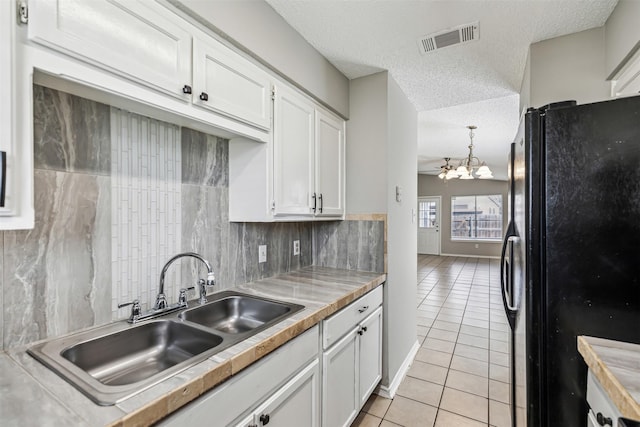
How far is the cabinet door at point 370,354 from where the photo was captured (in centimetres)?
191

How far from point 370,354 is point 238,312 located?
0.97 m

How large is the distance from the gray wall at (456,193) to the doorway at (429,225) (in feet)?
0.46

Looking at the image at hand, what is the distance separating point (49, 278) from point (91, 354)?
31 cm

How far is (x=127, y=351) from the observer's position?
1183 mm

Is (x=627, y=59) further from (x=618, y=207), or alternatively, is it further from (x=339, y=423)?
(x=339, y=423)

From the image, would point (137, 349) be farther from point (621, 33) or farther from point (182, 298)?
point (621, 33)

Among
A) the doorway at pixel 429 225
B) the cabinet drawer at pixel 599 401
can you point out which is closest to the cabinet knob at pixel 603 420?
the cabinet drawer at pixel 599 401

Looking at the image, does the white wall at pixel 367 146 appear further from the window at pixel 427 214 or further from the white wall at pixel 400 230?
the window at pixel 427 214

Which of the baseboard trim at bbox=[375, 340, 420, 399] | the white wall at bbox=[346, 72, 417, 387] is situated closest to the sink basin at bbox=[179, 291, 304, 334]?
the white wall at bbox=[346, 72, 417, 387]

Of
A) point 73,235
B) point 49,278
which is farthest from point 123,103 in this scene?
point 49,278

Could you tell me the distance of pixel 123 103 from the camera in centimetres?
114

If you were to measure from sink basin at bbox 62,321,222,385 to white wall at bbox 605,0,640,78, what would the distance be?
226cm

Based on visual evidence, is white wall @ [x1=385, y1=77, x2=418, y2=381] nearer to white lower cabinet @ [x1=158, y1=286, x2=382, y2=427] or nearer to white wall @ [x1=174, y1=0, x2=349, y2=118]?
white lower cabinet @ [x1=158, y1=286, x2=382, y2=427]

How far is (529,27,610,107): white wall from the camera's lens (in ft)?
5.77
